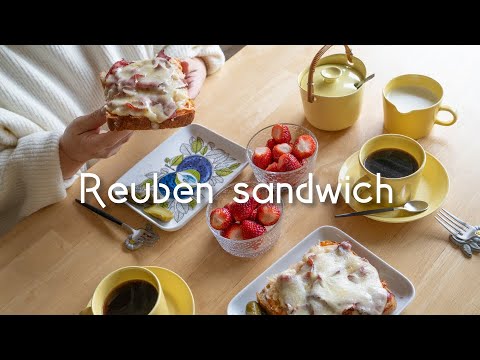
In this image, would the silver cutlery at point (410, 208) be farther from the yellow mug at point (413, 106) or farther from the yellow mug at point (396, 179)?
the yellow mug at point (413, 106)

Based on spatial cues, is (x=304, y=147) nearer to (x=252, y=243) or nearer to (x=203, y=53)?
(x=252, y=243)

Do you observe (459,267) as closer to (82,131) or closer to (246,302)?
(246,302)

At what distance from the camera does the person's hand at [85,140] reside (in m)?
1.31

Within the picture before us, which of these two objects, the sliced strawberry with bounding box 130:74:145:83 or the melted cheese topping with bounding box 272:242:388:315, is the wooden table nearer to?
the melted cheese topping with bounding box 272:242:388:315

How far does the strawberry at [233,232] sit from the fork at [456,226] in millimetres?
483

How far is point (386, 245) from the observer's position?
1122 millimetres

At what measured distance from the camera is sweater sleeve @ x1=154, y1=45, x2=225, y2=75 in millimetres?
1604

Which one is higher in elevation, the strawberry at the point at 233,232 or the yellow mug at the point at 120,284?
the yellow mug at the point at 120,284

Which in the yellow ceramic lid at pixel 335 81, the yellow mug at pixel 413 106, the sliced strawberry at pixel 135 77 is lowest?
the yellow mug at pixel 413 106

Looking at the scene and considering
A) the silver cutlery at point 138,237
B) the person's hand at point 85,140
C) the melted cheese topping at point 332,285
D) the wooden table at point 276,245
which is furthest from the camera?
the person's hand at point 85,140

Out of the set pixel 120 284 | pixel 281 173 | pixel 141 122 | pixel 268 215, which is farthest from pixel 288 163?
pixel 120 284

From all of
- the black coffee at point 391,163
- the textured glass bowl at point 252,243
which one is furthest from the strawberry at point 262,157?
the black coffee at point 391,163

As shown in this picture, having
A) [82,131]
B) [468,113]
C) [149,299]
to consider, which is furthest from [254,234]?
[468,113]

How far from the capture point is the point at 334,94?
1.33m
